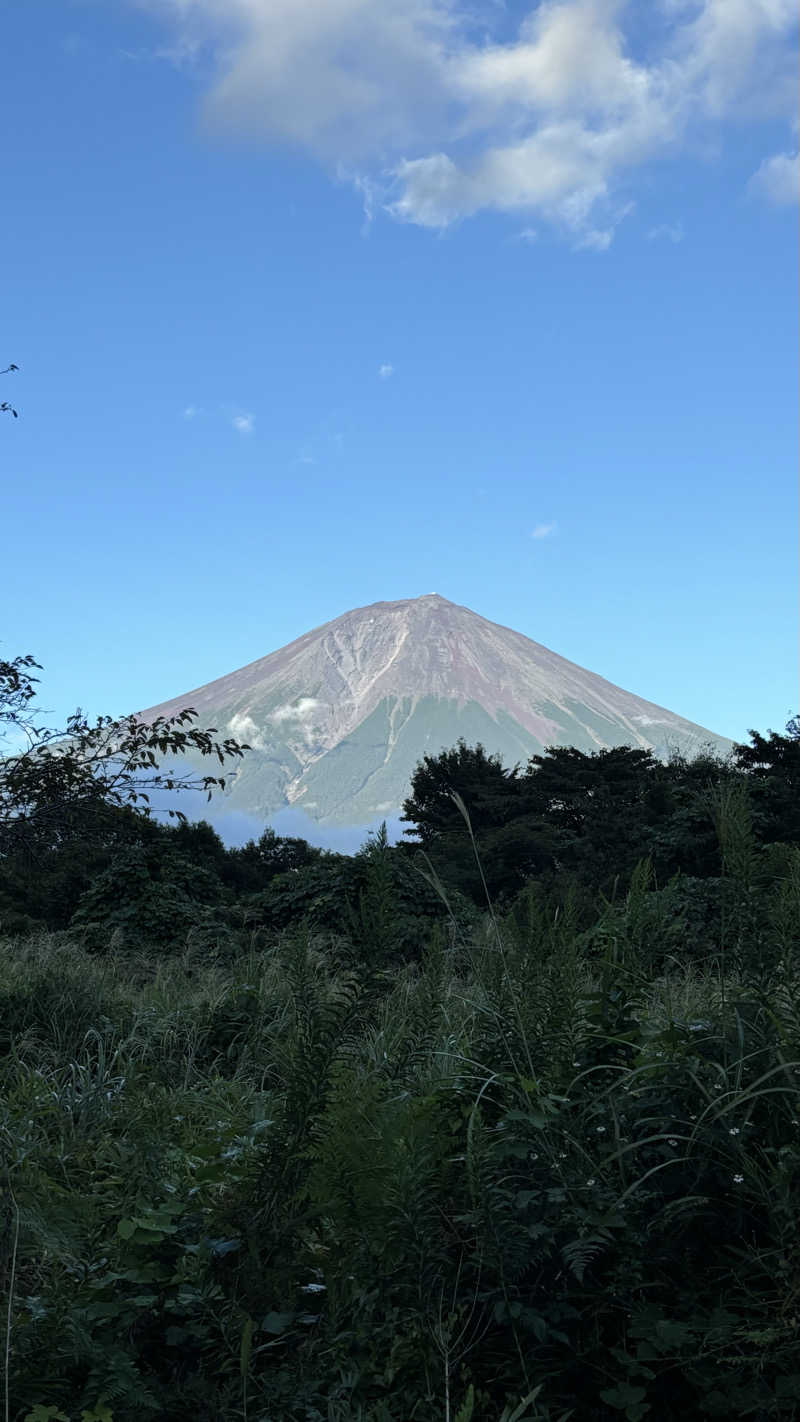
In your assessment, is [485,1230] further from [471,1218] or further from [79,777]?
[79,777]

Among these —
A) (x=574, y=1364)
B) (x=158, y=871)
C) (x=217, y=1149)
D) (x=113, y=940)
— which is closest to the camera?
(x=574, y=1364)

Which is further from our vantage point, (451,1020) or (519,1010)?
(451,1020)

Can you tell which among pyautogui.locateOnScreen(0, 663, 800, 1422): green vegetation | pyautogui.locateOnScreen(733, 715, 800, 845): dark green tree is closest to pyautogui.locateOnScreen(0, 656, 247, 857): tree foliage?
pyautogui.locateOnScreen(0, 663, 800, 1422): green vegetation

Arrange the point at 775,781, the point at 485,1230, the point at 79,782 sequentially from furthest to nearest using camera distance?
the point at 775,781, the point at 79,782, the point at 485,1230

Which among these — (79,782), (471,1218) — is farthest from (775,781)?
(471,1218)

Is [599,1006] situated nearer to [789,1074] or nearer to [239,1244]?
[789,1074]

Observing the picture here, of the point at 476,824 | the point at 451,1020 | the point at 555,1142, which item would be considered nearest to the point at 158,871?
the point at 451,1020

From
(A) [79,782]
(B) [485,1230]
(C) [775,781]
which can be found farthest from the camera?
(C) [775,781]

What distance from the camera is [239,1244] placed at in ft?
8.66

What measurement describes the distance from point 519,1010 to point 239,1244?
90cm

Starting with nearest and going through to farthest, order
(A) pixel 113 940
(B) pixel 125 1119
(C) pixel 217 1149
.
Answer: (C) pixel 217 1149 → (B) pixel 125 1119 → (A) pixel 113 940

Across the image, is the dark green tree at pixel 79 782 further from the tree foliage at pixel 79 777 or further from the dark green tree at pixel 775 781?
the dark green tree at pixel 775 781

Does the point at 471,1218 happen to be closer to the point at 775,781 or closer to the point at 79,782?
the point at 79,782

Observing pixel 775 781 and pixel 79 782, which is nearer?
pixel 79 782
